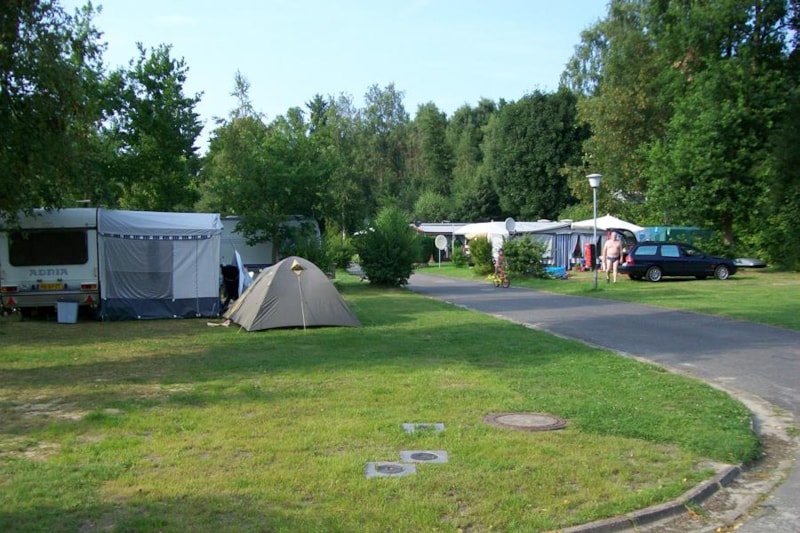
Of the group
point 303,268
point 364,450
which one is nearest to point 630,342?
point 303,268

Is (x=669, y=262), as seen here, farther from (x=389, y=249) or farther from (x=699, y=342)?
(x=699, y=342)

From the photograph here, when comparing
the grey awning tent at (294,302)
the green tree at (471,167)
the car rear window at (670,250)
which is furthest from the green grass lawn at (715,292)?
the green tree at (471,167)

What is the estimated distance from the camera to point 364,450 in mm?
6152

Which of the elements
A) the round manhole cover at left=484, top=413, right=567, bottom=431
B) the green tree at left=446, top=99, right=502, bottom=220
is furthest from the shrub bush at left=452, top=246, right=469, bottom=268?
→ the round manhole cover at left=484, top=413, right=567, bottom=431

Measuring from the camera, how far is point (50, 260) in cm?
1683

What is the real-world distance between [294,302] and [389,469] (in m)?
9.40

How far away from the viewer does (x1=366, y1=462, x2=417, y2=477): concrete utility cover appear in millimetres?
5539

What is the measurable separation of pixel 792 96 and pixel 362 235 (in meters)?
21.4

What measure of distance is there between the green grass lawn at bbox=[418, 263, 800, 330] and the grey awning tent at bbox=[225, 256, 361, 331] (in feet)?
30.8

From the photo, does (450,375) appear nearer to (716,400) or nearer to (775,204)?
(716,400)

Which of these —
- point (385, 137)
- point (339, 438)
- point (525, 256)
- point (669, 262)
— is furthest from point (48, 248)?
point (385, 137)

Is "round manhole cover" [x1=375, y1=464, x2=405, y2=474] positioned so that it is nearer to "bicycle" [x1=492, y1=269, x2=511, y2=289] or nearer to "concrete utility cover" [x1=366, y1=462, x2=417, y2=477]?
"concrete utility cover" [x1=366, y1=462, x2=417, y2=477]

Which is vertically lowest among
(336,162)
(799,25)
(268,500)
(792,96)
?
(268,500)

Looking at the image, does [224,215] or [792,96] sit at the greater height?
[792,96]
